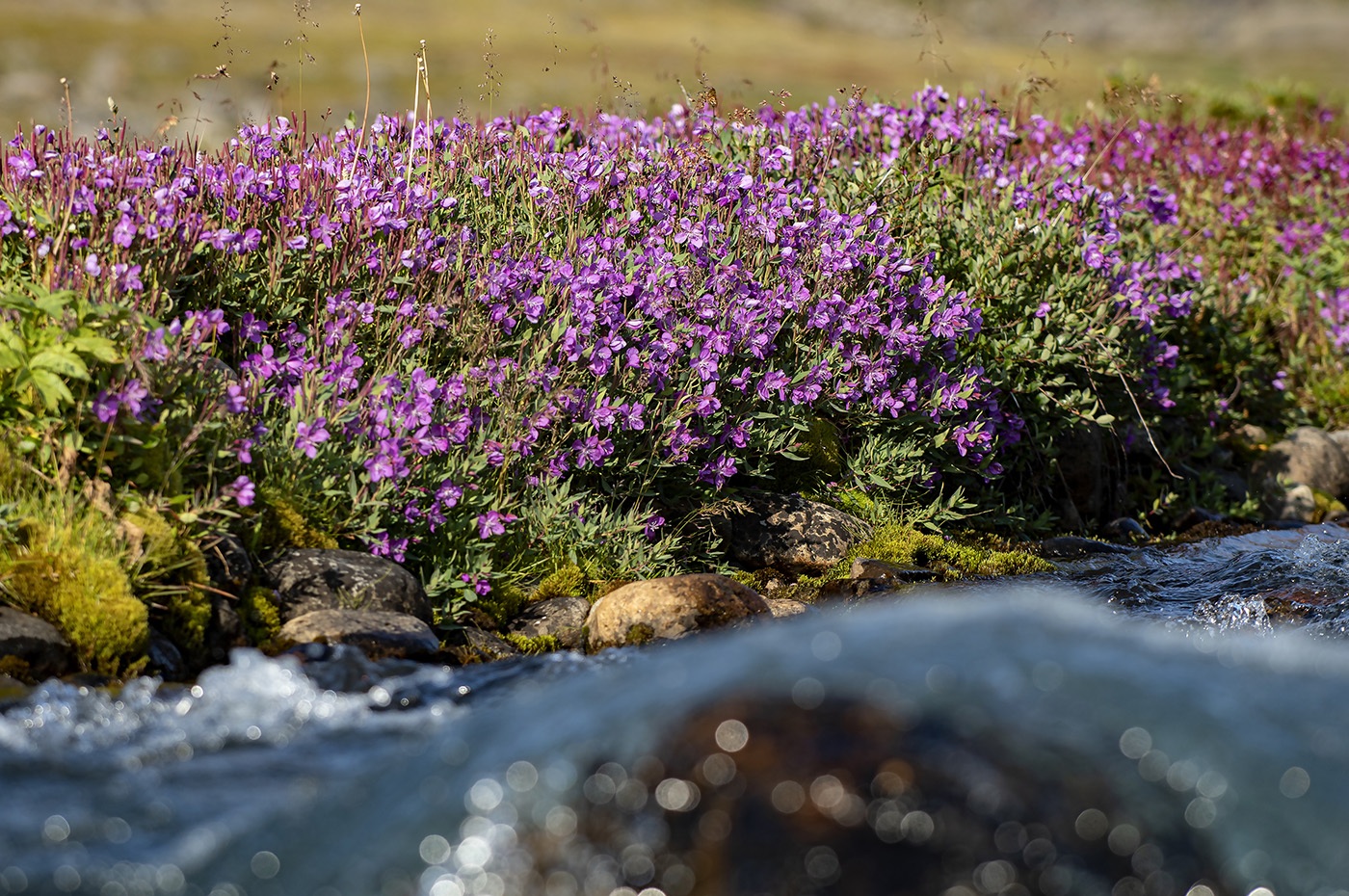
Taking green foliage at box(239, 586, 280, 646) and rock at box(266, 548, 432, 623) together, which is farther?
rock at box(266, 548, 432, 623)

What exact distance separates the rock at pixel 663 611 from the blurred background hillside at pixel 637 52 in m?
2.62

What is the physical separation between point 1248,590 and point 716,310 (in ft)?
9.65

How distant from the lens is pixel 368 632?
13.1 feet

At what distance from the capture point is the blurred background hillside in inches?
539

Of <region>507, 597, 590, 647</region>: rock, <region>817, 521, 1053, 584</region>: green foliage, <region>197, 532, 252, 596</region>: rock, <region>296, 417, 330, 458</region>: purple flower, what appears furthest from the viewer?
<region>817, 521, 1053, 584</region>: green foliage

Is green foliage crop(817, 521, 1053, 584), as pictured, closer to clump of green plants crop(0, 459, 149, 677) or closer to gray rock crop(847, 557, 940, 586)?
gray rock crop(847, 557, 940, 586)

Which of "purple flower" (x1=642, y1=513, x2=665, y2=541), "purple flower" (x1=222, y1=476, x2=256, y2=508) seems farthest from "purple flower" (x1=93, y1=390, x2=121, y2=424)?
"purple flower" (x1=642, y1=513, x2=665, y2=541)

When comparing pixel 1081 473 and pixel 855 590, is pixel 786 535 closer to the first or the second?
pixel 855 590

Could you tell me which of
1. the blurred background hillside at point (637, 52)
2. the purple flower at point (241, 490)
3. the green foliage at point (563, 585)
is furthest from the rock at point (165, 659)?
the blurred background hillside at point (637, 52)

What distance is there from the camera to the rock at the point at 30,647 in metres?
3.59

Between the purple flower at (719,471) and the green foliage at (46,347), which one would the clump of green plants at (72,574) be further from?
the purple flower at (719,471)

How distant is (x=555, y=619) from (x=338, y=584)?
0.89 m

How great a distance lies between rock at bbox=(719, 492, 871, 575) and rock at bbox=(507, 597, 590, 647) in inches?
40.6

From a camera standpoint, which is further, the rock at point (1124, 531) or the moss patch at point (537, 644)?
the rock at point (1124, 531)
